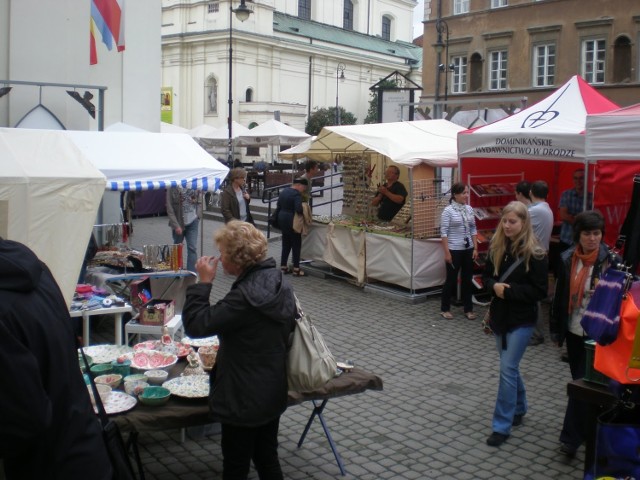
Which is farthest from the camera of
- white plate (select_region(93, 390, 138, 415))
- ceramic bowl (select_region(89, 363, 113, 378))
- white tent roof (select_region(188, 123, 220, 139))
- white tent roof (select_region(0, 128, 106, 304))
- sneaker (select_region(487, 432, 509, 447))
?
white tent roof (select_region(188, 123, 220, 139))

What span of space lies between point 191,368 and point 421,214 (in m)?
6.39

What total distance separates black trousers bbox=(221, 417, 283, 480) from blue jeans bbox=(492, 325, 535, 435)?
2.10 m

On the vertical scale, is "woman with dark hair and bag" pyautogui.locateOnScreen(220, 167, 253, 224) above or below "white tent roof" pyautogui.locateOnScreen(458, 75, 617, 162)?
below

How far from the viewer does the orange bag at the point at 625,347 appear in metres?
3.62

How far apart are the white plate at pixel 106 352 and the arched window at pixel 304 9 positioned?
62.0 m

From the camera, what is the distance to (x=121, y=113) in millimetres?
17422

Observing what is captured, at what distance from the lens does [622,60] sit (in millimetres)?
31891

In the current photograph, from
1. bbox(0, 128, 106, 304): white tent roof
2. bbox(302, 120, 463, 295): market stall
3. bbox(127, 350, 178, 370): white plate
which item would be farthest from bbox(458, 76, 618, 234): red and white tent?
bbox(0, 128, 106, 304): white tent roof

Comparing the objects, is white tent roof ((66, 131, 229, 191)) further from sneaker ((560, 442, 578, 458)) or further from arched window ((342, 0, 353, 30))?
arched window ((342, 0, 353, 30))

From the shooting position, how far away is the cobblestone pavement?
5074 mm

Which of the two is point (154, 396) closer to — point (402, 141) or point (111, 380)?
point (111, 380)

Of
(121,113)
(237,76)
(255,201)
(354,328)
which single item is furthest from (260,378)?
(237,76)

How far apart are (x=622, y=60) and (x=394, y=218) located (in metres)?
24.7

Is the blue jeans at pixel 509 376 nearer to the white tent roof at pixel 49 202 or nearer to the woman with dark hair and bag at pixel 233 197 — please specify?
the white tent roof at pixel 49 202
